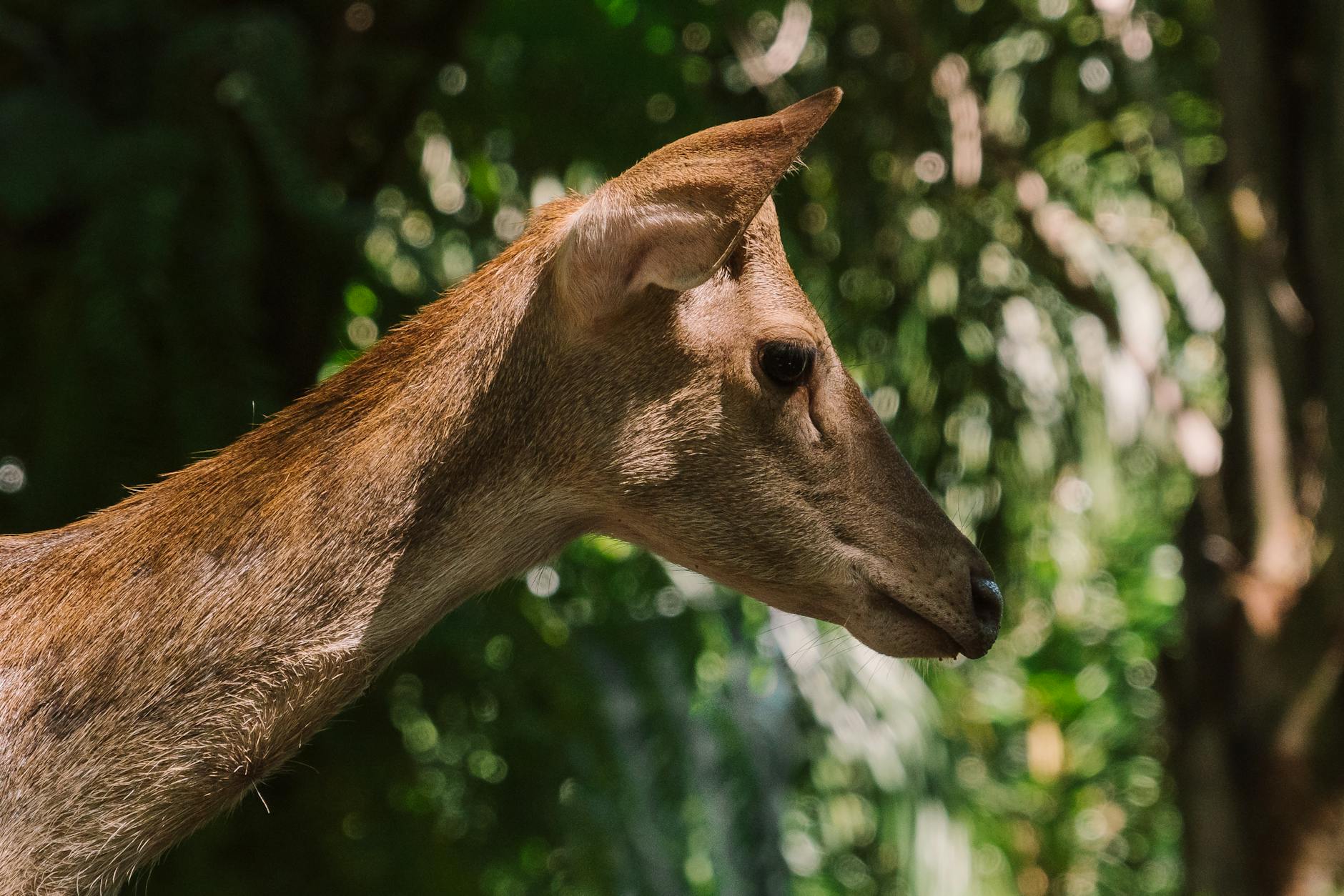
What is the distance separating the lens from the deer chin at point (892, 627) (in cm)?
238

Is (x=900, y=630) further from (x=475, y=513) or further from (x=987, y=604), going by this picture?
(x=475, y=513)

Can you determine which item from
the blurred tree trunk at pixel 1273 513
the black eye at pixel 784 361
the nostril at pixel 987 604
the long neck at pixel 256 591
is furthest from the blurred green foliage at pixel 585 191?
the black eye at pixel 784 361

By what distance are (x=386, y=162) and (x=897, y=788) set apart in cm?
306

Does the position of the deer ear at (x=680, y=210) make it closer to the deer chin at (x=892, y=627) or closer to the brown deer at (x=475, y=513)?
the brown deer at (x=475, y=513)

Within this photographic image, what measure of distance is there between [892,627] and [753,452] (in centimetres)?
41

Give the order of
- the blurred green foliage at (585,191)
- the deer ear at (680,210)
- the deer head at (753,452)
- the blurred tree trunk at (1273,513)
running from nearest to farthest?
1. the deer ear at (680,210)
2. the deer head at (753,452)
3. the blurred green foliage at (585,191)
4. the blurred tree trunk at (1273,513)

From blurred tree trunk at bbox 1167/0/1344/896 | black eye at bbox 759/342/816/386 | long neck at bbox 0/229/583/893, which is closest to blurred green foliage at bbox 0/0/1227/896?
blurred tree trunk at bbox 1167/0/1344/896

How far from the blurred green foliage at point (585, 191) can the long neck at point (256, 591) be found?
1093mm

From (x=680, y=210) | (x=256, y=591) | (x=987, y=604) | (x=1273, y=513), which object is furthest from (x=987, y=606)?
(x=1273, y=513)

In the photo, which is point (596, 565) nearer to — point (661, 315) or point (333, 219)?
point (333, 219)

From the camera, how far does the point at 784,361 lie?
2.30 meters

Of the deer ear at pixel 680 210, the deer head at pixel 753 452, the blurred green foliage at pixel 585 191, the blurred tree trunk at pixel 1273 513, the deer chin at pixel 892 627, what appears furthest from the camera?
the blurred tree trunk at pixel 1273 513

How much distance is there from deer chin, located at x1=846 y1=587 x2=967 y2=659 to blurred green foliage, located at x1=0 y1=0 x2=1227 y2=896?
131cm

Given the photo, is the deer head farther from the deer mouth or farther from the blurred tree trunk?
the blurred tree trunk
